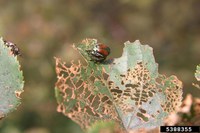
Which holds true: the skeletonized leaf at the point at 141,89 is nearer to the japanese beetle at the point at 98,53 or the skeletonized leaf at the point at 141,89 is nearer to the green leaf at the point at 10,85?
the japanese beetle at the point at 98,53

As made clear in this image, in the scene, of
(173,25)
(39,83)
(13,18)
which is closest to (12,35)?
(13,18)

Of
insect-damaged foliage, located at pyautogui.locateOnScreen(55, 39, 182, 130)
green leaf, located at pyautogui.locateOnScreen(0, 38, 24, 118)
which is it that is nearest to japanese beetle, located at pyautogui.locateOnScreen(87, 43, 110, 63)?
insect-damaged foliage, located at pyautogui.locateOnScreen(55, 39, 182, 130)

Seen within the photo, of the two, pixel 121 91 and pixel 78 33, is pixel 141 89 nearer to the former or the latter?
pixel 121 91

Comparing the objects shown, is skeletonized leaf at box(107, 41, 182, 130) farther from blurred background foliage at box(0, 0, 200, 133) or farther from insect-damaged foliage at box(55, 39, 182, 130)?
blurred background foliage at box(0, 0, 200, 133)

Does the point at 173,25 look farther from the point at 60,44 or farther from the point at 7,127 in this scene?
the point at 7,127

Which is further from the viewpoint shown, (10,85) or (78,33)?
(78,33)

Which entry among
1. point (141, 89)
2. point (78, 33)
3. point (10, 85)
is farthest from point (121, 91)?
point (78, 33)
